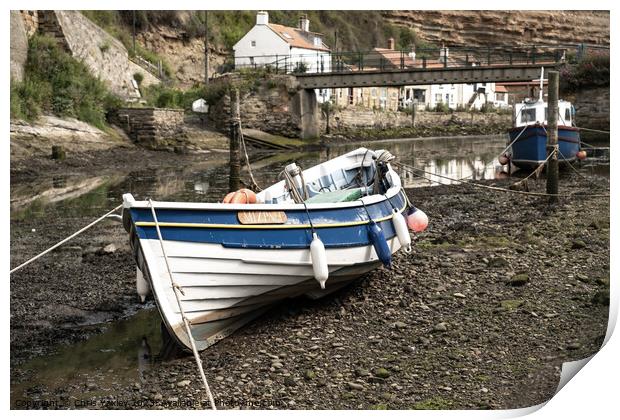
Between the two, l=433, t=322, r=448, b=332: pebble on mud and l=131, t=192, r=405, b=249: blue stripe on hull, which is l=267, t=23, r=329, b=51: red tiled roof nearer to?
l=131, t=192, r=405, b=249: blue stripe on hull

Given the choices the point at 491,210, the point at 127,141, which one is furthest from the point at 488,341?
the point at 127,141

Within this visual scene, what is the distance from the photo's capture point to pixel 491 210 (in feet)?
41.7

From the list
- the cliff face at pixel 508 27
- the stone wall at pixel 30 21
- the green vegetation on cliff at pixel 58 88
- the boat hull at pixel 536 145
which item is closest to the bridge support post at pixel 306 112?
the green vegetation on cliff at pixel 58 88

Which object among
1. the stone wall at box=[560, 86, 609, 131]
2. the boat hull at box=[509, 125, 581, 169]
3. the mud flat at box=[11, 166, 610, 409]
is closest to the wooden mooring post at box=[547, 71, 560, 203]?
the mud flat at box=[11, 166, 610, 409]

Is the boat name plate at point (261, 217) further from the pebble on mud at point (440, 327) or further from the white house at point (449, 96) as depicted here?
the white house at point (449, 96)

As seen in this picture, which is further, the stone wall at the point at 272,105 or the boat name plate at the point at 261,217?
the stone wall at the point at 272,105

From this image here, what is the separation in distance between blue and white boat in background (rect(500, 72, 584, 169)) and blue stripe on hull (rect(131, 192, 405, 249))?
1160cm

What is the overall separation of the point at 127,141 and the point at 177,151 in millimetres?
1653

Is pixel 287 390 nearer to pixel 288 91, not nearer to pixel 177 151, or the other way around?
pixel 177 151

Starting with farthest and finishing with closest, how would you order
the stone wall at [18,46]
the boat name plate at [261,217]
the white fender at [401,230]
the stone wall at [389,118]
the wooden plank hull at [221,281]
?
the stone wall at [389,118], the stone wall at [18,46], the white fender at [401,230], the boat name plate at [261,217], the wooden plank hull at [221,281]

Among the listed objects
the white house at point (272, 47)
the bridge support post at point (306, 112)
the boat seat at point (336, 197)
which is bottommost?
the bridge support post at point (306, 112)

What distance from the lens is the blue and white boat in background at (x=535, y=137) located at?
18.4 m

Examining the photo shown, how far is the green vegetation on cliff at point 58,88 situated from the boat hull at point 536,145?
39.8 ft

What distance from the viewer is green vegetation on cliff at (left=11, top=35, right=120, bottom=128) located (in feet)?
70.9
